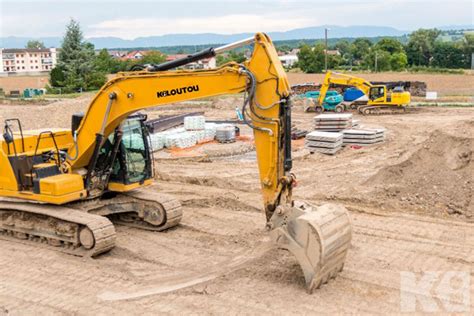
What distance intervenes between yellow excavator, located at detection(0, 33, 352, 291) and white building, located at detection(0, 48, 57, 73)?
529ft

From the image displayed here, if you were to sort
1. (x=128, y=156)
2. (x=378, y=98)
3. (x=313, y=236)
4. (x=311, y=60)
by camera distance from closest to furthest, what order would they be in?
(x=313, y=236), (x=128, y=156), (x=378, y=98), (x=311, y=60)

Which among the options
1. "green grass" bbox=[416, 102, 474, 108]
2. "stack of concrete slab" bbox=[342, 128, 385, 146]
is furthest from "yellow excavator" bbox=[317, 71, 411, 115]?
"stack of concrete slab" bbox=[342, 128, 385, 146]

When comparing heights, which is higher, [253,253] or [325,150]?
[325,150]

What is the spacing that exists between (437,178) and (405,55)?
69875 mm

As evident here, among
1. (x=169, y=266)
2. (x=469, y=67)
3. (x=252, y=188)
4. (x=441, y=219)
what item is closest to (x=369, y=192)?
(x=441, y=219)

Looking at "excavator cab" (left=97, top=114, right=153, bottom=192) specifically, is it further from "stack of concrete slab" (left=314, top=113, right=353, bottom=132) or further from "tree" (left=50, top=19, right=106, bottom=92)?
"tree" (left=50, top=19, right=106, bottom=92)

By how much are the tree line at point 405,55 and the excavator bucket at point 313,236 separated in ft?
219

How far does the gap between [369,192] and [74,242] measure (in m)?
7.19

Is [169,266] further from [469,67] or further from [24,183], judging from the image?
[469,67]

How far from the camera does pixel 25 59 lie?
164 m

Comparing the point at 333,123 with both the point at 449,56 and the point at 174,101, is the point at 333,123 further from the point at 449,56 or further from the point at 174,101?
the point at 449,56

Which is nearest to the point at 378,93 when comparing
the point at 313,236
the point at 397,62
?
the point at 313,236

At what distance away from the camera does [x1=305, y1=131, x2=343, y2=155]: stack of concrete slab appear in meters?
19.1

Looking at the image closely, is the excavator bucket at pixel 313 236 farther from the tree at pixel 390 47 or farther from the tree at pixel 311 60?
the tree at pixel 390 47
